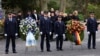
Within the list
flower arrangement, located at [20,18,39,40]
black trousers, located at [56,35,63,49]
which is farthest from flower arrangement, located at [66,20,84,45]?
flower arrangement, located at [20,18,39,40]

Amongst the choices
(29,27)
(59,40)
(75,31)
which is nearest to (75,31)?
(75,31)

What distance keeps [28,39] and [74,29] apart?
235 centimetres

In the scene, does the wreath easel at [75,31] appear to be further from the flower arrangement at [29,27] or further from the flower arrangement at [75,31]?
the flower arrangement at [29,27]

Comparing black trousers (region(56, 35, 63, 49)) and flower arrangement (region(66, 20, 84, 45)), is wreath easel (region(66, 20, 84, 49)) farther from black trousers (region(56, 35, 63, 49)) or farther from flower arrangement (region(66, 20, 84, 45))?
black trousers (region(56, 35, 63, 49))

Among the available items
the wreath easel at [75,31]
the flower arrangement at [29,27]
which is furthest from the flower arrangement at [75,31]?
the flower arrangement at [29,27]

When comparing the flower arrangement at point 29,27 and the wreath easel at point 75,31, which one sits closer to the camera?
the flower arrangement at point 29,27

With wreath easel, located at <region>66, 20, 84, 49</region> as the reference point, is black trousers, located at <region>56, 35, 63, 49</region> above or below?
below

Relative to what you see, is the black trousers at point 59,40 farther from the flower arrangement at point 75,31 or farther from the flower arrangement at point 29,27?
the flower arrangement at point 29,27

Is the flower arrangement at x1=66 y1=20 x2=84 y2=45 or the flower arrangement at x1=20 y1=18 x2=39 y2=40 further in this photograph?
the flower arrangement at x1=66 y1=20 x2=84 y2=45

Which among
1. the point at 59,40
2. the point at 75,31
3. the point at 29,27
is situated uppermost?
the point at 29,27

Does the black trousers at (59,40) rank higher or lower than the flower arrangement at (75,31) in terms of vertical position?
lower

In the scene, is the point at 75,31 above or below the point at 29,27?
below

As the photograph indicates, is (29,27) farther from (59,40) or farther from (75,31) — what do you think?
(75,31)

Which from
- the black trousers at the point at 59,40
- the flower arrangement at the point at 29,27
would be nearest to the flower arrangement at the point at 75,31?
the black trousers at the point at 59,40
